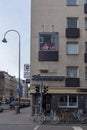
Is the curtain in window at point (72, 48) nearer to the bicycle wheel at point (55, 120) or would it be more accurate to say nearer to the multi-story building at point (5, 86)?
the bicycle wheel at point (55, 120)

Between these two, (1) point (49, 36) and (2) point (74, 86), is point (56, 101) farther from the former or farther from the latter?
(1) point (49, 36)

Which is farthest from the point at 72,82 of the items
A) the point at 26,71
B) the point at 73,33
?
the point at 26,71

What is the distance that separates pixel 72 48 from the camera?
1999 inches

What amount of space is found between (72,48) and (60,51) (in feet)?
4.68

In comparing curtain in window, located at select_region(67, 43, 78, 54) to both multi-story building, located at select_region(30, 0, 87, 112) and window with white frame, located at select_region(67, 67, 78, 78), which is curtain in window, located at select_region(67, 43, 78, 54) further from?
window with white frame, located at select_region(67, 67, 78, 78)

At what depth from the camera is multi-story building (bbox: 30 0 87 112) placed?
49.7 meters

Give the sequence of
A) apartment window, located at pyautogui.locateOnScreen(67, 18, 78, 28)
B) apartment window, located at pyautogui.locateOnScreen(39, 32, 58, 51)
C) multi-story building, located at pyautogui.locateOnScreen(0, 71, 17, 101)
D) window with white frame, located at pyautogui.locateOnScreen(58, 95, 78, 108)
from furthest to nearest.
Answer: multi-story building, located at pyautogui.locateOnScreen(0, 71, 17, 101) → apartment window, located at pyautogui.locateOnScreen(67, 18, 78, 28) → apartment window, located at pyautogui.locateOnScreen(39, 32, 58, 51) → window with white frame, located at pyautogui.locateOnScreen(58, 95, 78, 108)

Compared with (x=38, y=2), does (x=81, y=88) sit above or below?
below

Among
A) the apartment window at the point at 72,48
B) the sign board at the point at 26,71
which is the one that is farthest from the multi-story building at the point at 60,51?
the sign board at the point at 26,71

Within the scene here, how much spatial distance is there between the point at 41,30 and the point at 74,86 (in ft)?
24.3

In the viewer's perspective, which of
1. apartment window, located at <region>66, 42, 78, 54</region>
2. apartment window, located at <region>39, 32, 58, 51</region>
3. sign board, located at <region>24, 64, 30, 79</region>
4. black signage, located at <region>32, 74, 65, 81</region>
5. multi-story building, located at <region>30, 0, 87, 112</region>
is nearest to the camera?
black signage, located at <region>32, 74, 65, 81</region>

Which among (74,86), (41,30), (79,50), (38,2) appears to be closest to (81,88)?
(74,86)

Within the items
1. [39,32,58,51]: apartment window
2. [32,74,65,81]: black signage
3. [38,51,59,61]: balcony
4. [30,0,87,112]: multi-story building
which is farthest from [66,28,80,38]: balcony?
[32,74,65,81]: black signage

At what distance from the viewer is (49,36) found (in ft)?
167
